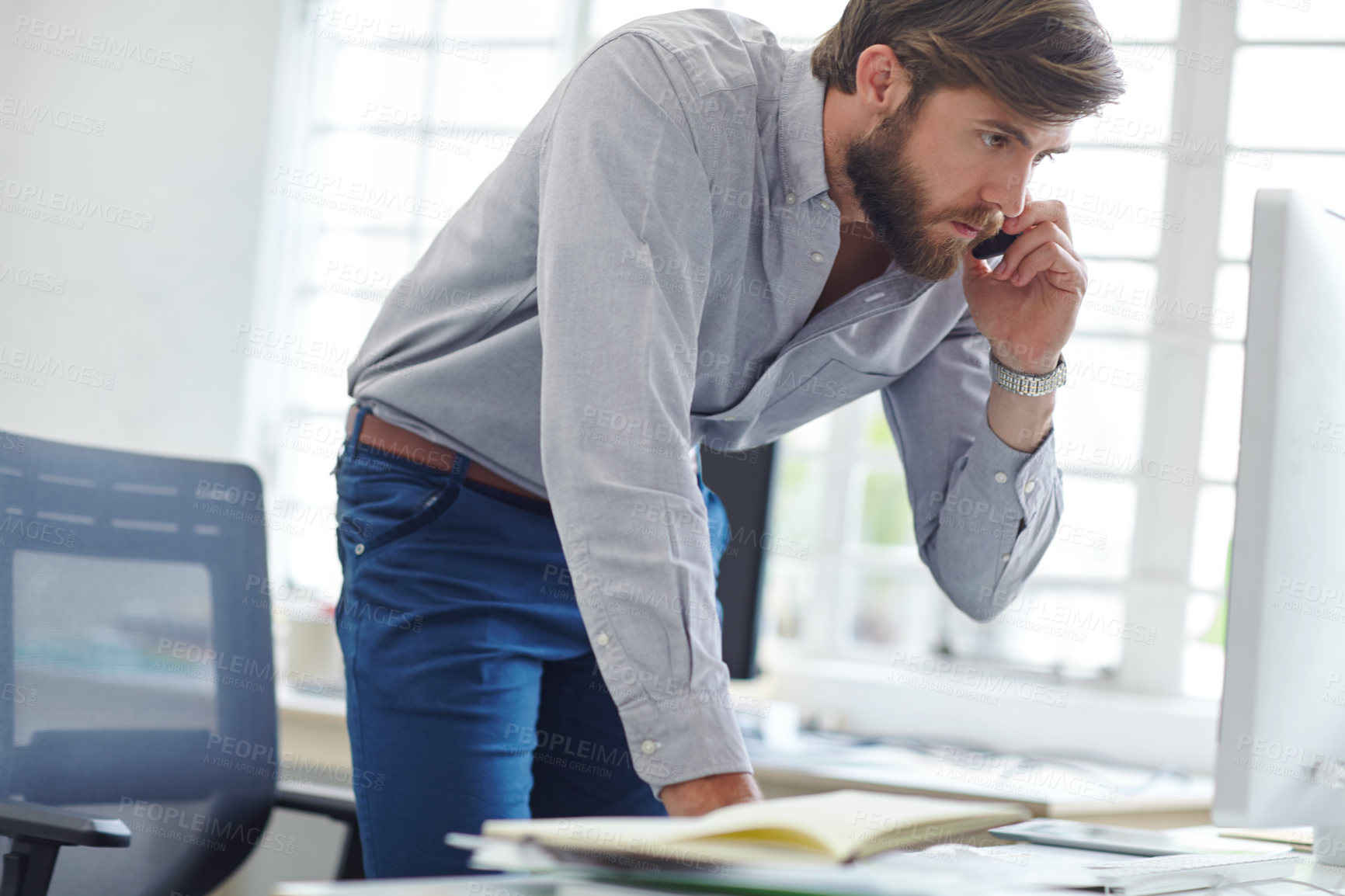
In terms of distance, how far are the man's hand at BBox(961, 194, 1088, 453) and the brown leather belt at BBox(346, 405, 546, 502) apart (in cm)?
50

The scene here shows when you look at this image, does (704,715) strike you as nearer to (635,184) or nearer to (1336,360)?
(635,184)

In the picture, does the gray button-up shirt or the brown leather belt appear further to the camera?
the brown leather belt

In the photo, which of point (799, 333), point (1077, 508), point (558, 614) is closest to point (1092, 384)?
point (1077, 508)

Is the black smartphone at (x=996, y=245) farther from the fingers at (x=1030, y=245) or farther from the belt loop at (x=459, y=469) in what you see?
the belt loop at (x=459, y=469)

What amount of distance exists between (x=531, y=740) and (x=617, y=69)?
2.09 feet

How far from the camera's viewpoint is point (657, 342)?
0.90 meters

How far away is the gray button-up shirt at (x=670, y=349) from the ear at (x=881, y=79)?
0.14 ft

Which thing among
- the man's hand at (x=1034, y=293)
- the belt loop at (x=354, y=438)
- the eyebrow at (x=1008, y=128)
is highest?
the eyebrow at (x=1008, y=128)

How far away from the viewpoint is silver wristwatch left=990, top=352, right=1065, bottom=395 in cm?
122

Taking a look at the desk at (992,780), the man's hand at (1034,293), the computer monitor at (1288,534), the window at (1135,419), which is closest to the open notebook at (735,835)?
the computer monitor at (1288,534)

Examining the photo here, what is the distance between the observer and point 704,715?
2.61 feet

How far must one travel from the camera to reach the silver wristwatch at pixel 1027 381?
1.22m

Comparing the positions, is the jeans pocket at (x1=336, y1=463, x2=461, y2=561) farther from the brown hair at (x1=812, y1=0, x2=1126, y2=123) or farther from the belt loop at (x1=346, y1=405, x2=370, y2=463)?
the brown hair at (x1=812, y1=0, x2=1126, y2=123)

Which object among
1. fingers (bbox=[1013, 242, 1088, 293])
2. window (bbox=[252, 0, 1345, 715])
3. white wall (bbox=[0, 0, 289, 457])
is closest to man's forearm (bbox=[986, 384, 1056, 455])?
fingers (bbox=[1013, 242, 1088, 293])
